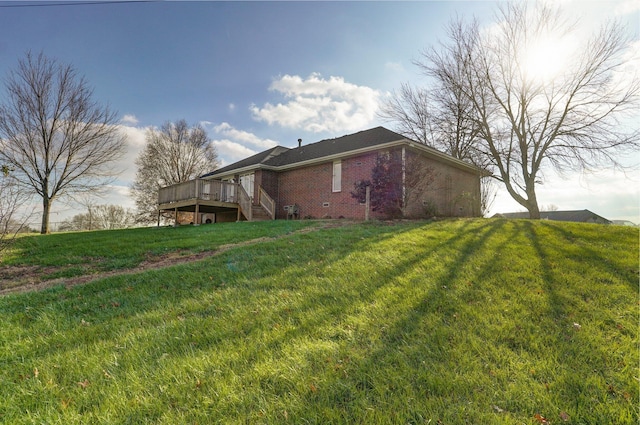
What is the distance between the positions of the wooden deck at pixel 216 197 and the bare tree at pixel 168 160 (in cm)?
1465

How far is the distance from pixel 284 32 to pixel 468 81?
12232 millimetres

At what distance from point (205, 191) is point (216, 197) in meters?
0.68

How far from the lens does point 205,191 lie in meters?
16.0

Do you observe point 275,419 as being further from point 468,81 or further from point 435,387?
point 468,81

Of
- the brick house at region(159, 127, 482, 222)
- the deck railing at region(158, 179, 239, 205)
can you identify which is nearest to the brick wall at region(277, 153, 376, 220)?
the brick house at region(159, 127, 482, 222)

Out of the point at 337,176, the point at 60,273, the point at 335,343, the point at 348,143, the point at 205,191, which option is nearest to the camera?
the point at 335,343

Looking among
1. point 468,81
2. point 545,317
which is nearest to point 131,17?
point 545,317

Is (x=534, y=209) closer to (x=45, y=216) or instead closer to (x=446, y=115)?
(x=446, y=115)

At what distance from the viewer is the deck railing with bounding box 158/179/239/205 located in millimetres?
15766

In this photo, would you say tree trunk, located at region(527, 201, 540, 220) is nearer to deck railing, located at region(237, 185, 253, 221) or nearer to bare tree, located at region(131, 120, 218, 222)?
deck railing, located at region(237, 185, 253, 221)

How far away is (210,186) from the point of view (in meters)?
16.2

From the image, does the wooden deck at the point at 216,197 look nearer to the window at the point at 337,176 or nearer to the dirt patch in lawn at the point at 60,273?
the window at the point at 337,176

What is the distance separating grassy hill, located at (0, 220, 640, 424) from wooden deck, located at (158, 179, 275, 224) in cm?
1102

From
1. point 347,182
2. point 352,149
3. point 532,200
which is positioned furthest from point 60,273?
point 532,200
